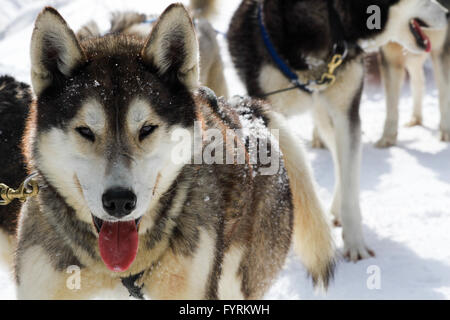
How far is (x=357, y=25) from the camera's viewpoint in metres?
3.25

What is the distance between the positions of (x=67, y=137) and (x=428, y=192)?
3181mm

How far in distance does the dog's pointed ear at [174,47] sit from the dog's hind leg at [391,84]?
12.1ft

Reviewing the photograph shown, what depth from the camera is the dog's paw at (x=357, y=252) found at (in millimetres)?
3250

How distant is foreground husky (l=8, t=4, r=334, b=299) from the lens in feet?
5.24

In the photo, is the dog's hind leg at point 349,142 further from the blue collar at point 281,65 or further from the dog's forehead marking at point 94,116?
the dog's forehead marking at point 94,116

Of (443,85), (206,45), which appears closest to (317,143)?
(443,85)

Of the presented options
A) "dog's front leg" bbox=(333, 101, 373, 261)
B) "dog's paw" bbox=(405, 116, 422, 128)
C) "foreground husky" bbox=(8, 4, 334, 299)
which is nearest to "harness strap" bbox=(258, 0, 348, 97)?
"dog's front leg" bbox=(333, 101, 373, 261)

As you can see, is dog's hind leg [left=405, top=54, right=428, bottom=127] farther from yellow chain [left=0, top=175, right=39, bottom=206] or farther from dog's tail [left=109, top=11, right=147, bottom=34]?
yellow chain [left=0, top=175, right=39, bottom=206]

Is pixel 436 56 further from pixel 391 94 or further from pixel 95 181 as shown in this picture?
pixel 95 181

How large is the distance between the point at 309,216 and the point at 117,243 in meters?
1.13

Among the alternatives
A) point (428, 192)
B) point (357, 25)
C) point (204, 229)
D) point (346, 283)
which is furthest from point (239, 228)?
point (428, 192)

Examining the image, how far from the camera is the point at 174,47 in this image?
5.84 feet

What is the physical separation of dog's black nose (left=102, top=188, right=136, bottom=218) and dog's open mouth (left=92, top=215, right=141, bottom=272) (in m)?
0.16

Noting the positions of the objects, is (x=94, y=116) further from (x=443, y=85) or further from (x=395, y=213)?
(x=443, y=85)
